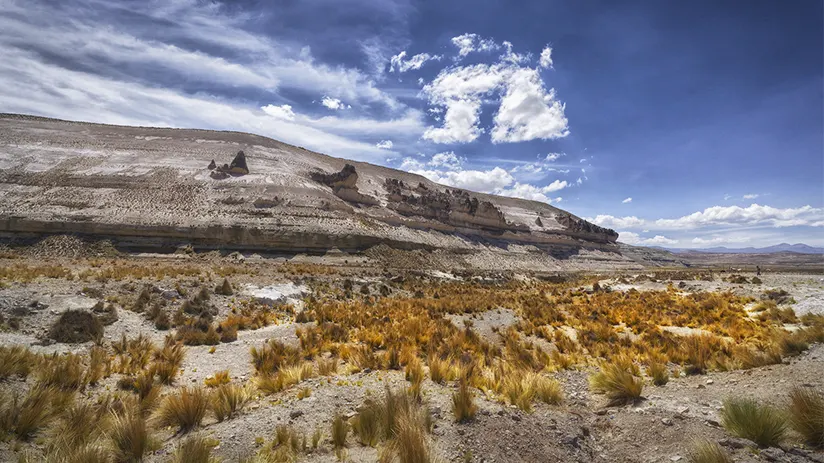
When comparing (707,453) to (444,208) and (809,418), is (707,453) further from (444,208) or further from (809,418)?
(444,208)

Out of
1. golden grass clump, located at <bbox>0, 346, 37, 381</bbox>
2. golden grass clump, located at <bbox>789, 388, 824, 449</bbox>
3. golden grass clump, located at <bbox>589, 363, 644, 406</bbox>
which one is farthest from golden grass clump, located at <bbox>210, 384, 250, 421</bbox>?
golden grass clump, located at <bbox>789, 388, 824, 449</bbox>

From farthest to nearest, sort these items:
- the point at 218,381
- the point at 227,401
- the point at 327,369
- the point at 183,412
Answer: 1. the point at 327,369
2. the point at 218,381
3. the point at 227,401
4. the point at 183,412

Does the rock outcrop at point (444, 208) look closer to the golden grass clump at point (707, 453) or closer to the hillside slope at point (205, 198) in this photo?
the hillside slope at point (205, 198)

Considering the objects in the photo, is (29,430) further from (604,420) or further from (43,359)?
(604,420)

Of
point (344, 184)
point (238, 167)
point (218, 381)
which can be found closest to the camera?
point (218, 381)

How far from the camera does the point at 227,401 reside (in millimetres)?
4949

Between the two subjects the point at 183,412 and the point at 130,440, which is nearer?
the point at 130,440

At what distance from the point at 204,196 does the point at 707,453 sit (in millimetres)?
42540

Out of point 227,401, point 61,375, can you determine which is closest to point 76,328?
point 61,375

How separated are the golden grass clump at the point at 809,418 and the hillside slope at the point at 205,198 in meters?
32.5

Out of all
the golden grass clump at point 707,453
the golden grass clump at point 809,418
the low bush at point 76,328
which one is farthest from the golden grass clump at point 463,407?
the low bush at point 76,328

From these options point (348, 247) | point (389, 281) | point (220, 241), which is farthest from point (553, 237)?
point (220, 241)

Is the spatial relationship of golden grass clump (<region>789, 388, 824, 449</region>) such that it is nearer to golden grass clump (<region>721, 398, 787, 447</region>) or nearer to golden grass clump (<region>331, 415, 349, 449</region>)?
golden grass clump (<region>721, 398, 787, 447</region>)

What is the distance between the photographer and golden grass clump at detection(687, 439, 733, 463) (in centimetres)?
334
